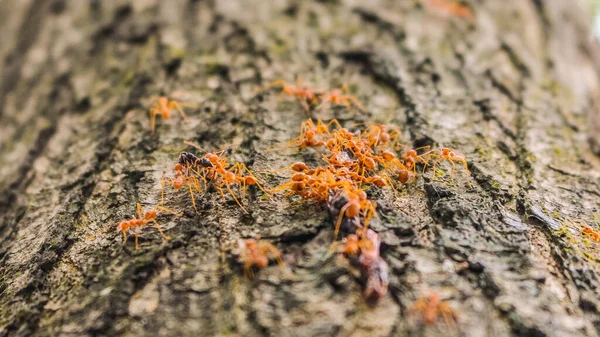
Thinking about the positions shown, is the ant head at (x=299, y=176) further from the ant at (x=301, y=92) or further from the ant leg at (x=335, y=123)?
the ant at (x=301, y=92)

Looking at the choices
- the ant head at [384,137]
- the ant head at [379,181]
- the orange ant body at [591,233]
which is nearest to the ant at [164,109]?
the ant head at [384,137]

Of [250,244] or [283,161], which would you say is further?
[283,161]

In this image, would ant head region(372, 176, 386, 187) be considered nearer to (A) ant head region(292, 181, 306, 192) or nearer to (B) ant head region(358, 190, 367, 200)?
(B) ant head region(358, 190, 367, 200)

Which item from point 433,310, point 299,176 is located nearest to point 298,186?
point 299,176

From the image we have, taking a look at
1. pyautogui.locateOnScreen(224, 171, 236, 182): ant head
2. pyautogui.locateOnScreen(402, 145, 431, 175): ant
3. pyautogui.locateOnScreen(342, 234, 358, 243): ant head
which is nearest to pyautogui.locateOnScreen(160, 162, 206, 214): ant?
pyautogui.locateOnScreen(224, 171, 236, 182): ant head

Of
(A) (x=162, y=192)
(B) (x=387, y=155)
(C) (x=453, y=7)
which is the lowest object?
(A) (x=162, y=192)

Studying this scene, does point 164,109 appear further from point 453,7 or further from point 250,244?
point 453,7
